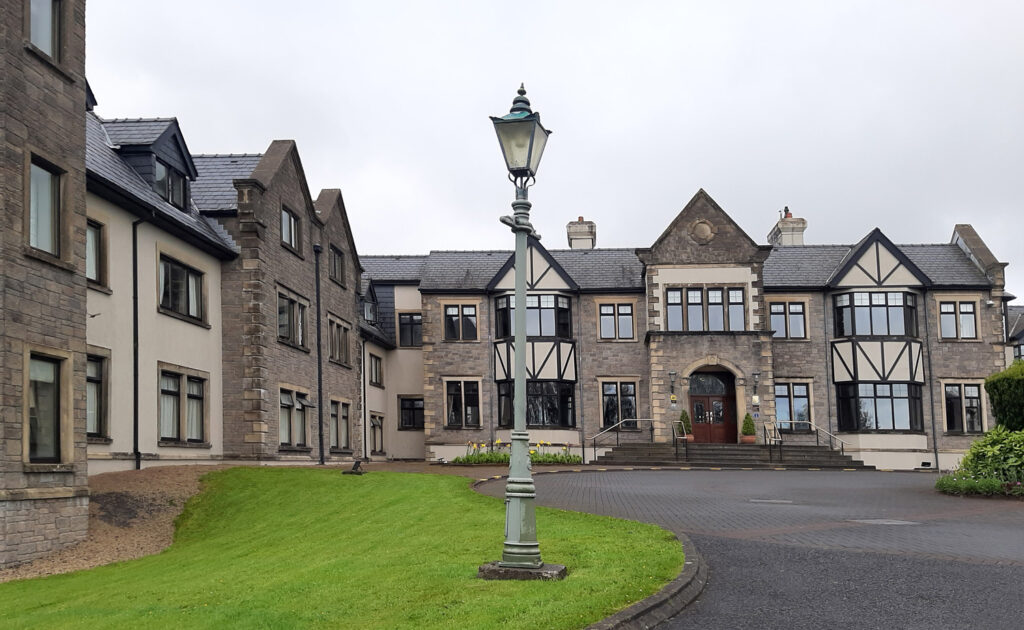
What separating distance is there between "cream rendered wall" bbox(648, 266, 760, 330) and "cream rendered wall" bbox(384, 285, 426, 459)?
10.7m

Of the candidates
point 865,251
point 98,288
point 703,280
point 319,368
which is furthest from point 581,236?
point 98,288

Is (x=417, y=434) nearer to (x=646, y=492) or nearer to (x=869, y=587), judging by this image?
(x=646, y=492)

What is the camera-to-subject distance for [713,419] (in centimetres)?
4034

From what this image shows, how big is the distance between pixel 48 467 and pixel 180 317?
884 centimetres

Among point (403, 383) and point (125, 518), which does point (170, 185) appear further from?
point (403, 383)

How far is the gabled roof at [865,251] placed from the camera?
134 ft

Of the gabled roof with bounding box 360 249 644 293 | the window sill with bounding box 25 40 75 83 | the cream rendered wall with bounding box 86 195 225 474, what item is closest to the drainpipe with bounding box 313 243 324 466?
the cream rendered wall with bounding box 86 195 225 474

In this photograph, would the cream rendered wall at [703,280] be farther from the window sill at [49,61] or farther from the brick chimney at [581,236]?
the window sill at [49,61]

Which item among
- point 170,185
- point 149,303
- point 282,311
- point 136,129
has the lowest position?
point 149,303

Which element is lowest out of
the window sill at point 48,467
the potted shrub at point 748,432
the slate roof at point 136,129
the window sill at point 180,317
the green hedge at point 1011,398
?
the potted shrub at point 748,432

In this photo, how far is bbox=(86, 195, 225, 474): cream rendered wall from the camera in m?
20.8

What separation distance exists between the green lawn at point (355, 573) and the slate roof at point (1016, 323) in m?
44.5

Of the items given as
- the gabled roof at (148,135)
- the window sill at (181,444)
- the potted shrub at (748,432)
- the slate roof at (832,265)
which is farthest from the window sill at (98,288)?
the slate roof at (832,265)

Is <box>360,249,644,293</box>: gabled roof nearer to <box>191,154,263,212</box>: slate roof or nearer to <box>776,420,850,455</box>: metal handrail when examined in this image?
<box>776,420,850,455</box>: metal handrail
